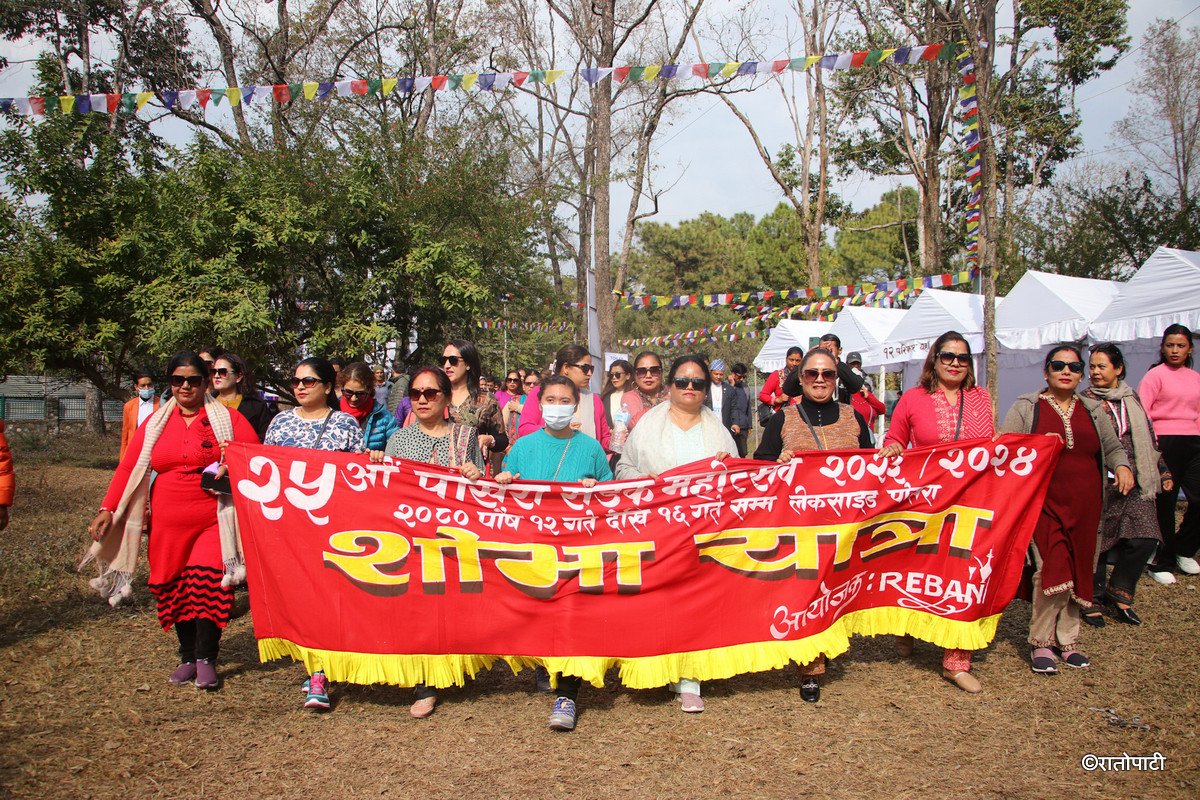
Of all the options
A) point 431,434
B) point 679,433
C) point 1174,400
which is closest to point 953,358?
point 679,433

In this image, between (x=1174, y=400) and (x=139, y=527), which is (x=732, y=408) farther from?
(x=139, y=527)

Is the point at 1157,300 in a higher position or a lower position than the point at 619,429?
higher

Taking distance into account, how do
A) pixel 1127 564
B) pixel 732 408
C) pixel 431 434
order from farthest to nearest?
pixel 732 408, pixel 1127 564, pixel 431 434

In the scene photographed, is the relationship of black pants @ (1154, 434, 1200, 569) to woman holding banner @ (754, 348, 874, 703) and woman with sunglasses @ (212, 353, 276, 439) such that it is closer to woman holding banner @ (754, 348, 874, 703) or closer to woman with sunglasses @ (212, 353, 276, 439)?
woman holding banner @ (754, 348, 874, 703)

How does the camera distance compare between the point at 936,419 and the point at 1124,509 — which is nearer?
the point at 936,419

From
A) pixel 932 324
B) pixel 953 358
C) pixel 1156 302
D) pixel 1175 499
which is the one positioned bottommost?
pixel 1175 499

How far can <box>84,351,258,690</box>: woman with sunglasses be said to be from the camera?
4410 millimetres

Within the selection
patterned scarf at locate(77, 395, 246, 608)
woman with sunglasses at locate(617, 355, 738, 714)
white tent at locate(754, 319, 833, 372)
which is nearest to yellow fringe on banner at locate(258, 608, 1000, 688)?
woman with sunglasses at locate(617, 355, 738, 714)

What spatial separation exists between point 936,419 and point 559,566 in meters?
2.27

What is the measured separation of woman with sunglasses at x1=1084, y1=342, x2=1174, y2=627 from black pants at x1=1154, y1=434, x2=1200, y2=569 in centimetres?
112

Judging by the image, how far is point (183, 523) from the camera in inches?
174

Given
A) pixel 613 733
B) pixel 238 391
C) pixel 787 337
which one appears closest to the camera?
pixel 613 733

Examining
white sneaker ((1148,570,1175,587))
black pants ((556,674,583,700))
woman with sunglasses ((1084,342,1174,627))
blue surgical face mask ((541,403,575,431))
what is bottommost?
white sneaker ((1148,570,1175,587))

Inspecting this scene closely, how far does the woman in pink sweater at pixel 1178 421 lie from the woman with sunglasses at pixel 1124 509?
1090 mm
